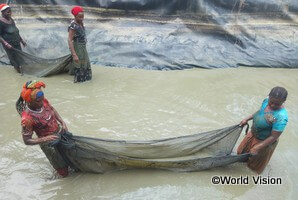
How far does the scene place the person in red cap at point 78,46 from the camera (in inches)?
236

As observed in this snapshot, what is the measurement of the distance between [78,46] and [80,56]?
21cm

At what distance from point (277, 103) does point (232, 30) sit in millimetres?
4797

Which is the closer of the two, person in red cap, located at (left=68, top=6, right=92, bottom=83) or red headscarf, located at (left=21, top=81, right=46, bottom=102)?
red headscarf, located at (left=21, top=81, right=46, bottom=102)

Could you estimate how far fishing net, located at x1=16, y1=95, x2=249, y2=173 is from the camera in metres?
3.73

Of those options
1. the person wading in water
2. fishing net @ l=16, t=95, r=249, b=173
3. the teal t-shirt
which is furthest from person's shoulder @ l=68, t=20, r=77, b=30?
the teal t-shirt

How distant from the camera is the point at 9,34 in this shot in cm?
675

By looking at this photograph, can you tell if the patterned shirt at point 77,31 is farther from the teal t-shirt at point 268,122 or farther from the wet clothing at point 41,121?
the teal t-shirt at point 268,122

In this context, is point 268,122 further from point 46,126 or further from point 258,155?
point 46,126

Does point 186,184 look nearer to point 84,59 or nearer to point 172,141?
point 172,141

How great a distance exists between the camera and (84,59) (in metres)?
6.44

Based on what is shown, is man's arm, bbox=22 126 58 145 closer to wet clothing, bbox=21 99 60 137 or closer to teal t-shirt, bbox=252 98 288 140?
wet clothing, bbox=21 99 60 137

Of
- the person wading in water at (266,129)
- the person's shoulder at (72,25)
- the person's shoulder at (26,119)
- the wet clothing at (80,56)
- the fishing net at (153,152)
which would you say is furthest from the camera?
the wet clothing at (80,56)

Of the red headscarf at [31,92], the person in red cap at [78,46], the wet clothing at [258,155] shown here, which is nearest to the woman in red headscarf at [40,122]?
the red headscarf at [31,92]

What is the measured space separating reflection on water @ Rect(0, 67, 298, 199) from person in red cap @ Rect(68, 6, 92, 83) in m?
0.23
